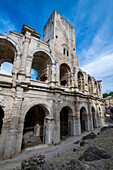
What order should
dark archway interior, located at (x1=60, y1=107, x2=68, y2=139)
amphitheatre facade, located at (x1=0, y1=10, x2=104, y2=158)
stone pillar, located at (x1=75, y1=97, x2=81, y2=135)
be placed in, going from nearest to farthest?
amphitheatre facade, located at (x1=0, y1=10, x2=104, y2=158), stone pillar, located at (x1=75, y1=97, x2=81, y2=135), dark archway interior, located at (x1=60, y1=107, x2=68, y2=139)

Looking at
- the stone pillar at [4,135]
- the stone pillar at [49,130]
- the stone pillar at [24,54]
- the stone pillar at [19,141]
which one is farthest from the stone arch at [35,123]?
the stone pillar at [24,54]

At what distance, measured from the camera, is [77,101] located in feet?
33.9

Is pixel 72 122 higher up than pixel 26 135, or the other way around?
pixel 72 122

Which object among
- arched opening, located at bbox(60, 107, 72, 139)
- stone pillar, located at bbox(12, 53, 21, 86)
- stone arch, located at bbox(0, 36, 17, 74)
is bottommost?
arched opening, located at bbox(60, 107, 72, 139)

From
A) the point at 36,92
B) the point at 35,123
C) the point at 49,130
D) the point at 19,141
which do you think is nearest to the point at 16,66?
the point at 36,92

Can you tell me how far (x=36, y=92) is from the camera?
7781mm

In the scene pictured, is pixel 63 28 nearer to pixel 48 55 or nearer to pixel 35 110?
pixel 48 55

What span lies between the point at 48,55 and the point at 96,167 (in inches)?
395

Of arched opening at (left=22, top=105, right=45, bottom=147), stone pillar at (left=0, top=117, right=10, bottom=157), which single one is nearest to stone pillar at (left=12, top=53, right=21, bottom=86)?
stone pillar at (left=0, top=117, right=10, bottom=157)

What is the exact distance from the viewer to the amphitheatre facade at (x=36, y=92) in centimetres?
621

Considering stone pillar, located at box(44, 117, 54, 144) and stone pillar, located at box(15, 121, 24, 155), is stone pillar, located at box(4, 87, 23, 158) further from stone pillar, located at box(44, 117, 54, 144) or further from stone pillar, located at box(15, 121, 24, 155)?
stone pillar, located at box(44, 117, 54, 144)

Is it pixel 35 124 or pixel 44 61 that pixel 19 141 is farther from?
pixel 44 61

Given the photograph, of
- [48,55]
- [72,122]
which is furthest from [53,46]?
[72,122]

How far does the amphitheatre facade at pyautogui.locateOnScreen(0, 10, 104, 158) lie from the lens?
20.4 ft
